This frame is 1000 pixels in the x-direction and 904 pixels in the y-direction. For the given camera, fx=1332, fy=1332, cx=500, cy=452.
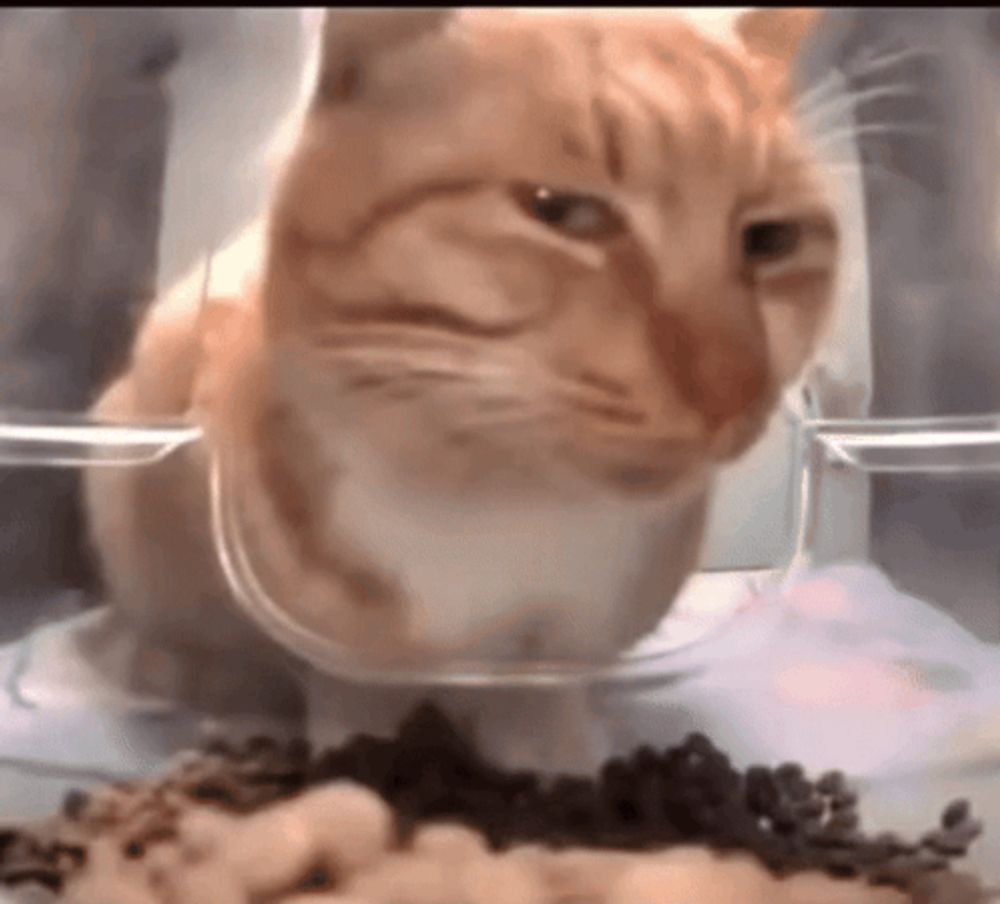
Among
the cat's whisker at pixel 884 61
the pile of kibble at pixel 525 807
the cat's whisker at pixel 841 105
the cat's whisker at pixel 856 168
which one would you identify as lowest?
the pile of kibble at pixel 525 807

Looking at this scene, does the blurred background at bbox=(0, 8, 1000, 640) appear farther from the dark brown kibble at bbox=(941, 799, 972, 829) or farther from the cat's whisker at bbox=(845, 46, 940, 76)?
the dark brown kibble at bbox=(941, 799, 972, 829)

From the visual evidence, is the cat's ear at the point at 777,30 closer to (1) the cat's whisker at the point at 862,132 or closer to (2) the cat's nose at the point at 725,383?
(1) the cat's whisker at the point at 862,132

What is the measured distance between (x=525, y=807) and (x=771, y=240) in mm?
323

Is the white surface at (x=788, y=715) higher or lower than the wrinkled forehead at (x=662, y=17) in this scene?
lower

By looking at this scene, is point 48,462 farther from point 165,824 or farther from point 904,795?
point 904,795

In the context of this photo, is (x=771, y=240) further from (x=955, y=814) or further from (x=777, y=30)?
(x=955, y=814)

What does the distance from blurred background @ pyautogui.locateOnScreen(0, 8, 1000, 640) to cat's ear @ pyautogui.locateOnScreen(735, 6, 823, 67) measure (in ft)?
0.04

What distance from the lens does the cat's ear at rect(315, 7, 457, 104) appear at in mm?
646

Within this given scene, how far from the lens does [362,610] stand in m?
0.74

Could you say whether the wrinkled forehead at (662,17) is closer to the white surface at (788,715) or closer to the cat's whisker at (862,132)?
the cat's whisker at (862,132)

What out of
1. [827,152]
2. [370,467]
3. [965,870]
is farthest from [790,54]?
[965,870]

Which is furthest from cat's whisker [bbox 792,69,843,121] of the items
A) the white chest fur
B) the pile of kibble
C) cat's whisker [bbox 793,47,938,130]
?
the pile of kibble

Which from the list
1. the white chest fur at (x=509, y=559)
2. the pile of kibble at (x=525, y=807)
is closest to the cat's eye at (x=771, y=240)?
the white chest fur at (x=509, y=559)

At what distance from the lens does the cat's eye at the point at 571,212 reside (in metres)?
0.65
